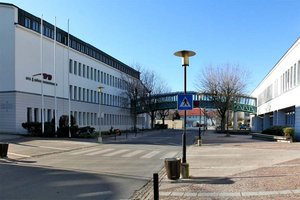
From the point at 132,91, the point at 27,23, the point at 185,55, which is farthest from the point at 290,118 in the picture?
the point at 132,91

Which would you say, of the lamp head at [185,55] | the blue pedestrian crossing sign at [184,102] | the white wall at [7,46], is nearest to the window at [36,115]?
the white wall at [7,46]

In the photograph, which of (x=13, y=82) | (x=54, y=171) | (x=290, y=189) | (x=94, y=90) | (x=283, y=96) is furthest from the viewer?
(x=94, y=90)

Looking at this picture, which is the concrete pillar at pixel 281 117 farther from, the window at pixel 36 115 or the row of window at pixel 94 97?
the window at pixel 36 115

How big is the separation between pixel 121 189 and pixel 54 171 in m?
5.06

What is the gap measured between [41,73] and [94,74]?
2436 centimetres

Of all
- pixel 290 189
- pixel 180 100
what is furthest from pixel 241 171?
pixel 290 189

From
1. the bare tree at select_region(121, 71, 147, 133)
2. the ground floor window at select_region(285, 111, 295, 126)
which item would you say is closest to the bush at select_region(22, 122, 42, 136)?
the ground floor window at select_region(285, 111, 295, 126)

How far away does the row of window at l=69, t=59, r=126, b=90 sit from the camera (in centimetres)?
6125

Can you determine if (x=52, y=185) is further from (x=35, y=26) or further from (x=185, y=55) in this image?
(x=35, y=26)

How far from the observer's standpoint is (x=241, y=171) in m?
14.9

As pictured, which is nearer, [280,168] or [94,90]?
[280,168]

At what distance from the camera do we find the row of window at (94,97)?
203 ft

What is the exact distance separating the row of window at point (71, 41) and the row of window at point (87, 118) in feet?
31.1

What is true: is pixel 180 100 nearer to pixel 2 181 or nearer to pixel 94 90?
pixel 2 181
